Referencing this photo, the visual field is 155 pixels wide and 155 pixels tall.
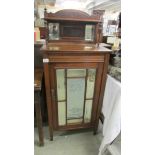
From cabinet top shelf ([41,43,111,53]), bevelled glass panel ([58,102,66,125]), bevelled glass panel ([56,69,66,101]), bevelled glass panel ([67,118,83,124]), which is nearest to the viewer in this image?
cabinet top shelf ([41,43,111,53])

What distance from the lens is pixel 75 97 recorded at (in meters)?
1.53

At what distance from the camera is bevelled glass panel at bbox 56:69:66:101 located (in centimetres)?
138

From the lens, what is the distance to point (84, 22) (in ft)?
4.69

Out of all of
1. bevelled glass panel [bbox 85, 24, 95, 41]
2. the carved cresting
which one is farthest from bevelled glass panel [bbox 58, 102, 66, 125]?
the carved cresting

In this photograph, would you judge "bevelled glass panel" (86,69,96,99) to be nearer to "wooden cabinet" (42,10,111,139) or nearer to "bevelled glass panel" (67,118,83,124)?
"wooden cabinet" (42,10,111,139)

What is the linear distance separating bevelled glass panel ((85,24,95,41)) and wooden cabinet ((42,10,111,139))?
0.02 metres

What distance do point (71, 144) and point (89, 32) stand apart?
3.93 ft

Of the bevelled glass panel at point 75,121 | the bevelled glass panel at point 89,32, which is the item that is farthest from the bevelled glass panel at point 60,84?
the bevelled glass panel at point 89,32

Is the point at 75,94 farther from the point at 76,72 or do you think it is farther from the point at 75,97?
the point at 76,72

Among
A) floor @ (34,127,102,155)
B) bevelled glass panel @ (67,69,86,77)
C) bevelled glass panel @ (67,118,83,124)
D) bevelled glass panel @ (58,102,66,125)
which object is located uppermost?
bevelled glass panel @ (67,69,86,77)

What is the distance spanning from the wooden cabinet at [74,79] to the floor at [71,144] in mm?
153

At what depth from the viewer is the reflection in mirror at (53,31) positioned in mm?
1402
